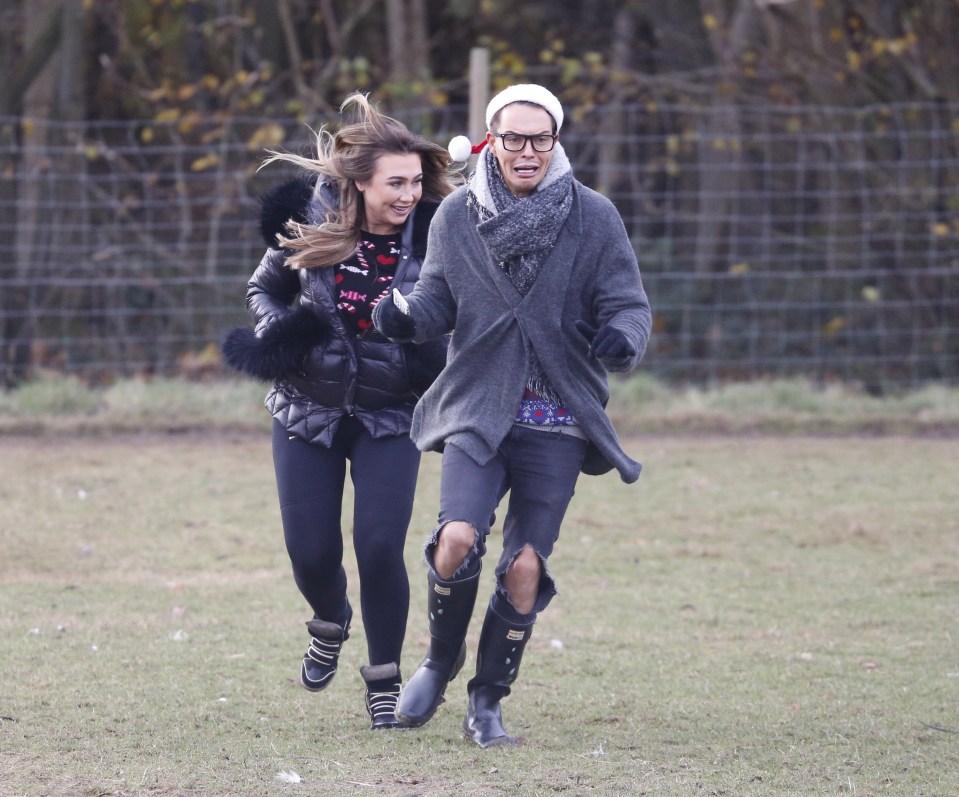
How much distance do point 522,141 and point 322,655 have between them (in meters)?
1.75

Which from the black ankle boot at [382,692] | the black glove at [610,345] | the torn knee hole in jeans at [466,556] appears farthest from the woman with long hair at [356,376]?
the black glove at [610,345]

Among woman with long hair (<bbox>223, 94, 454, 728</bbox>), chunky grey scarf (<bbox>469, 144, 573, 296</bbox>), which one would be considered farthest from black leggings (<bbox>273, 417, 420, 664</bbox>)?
chunky grey scarf (<bbox>469, 144, 573, 296</bbox>)

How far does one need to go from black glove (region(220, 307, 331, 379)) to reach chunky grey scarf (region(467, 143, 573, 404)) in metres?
0.67

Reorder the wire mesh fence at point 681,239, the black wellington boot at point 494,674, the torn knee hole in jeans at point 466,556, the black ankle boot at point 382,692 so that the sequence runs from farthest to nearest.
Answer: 1. the wire mesh fence at point 681,239
2. the black ankle boot at point 382,692
3. the black wellington boot at point 494,674
4. the torn knee hole in jeans at point 466,556

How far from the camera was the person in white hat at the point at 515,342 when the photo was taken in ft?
12.8

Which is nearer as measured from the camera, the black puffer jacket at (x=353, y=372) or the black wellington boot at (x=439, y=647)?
the black wellington boot at (x=439, y=647)

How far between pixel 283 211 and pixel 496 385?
1.03 metres

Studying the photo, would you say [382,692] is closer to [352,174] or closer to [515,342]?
[515,342]

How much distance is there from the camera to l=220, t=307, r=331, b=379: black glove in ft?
14.1

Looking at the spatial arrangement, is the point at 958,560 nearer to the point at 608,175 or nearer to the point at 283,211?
the point at 283,211

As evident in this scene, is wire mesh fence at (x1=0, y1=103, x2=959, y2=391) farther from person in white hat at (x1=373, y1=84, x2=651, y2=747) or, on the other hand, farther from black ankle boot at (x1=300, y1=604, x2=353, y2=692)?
person in white hat at (x1=373, y1=84, x2=651, y2=747)

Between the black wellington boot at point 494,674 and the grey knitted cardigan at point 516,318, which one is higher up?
the grey knitted cardigan at point 516,318

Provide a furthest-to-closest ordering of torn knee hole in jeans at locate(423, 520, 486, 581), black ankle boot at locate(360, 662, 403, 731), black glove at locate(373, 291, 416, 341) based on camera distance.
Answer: black ankle boot at locate(360, 662, 403, 731), torn knee hole in jeans at locate(423, 520, 486, 581), black glove at locate(373, 291, 416, 341)

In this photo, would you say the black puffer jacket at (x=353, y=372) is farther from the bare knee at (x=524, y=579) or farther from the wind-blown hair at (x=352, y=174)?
the bare knee at (x=524, y=579)
